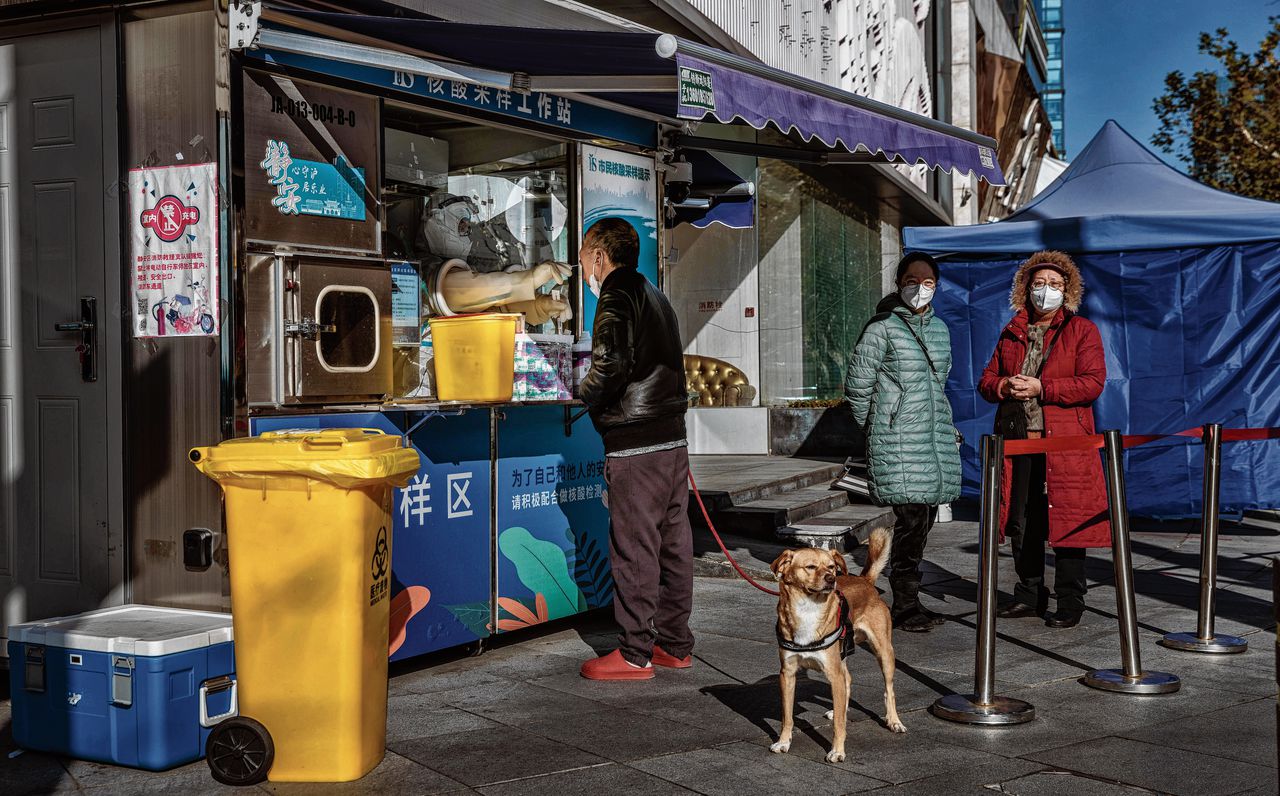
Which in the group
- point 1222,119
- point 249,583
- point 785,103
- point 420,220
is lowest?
point 249,583

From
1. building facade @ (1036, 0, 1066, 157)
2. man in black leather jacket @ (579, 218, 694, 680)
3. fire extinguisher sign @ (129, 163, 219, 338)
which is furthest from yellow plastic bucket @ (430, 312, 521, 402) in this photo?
building facade @ (1036, 0, 1066, 157)

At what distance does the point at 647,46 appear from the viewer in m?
5.16

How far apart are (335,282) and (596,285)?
4.03ft

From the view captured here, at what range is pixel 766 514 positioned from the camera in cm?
958

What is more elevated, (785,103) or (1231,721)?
(785,103)

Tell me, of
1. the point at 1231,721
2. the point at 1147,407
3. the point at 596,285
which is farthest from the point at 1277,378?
the point at 596,285

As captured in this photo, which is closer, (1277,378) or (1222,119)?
(1277,378)

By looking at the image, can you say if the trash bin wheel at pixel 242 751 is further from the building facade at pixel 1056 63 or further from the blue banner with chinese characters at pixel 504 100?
the building facade at pixel 1056 63

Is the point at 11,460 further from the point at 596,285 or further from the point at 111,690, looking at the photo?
the point at 596,285

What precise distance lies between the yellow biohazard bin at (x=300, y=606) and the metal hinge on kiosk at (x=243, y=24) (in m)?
1.63

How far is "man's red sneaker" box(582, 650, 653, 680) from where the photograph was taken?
5.47 meters

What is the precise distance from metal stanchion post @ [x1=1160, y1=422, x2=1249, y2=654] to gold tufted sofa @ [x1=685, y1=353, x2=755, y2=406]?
930 centimetres

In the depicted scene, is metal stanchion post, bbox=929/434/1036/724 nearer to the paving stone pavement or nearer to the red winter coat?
the paving stone pavement

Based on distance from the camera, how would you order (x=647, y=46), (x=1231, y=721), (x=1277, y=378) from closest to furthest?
(x=1231, y=721) → (x=647, y=46) → (x=1277, y=378)
